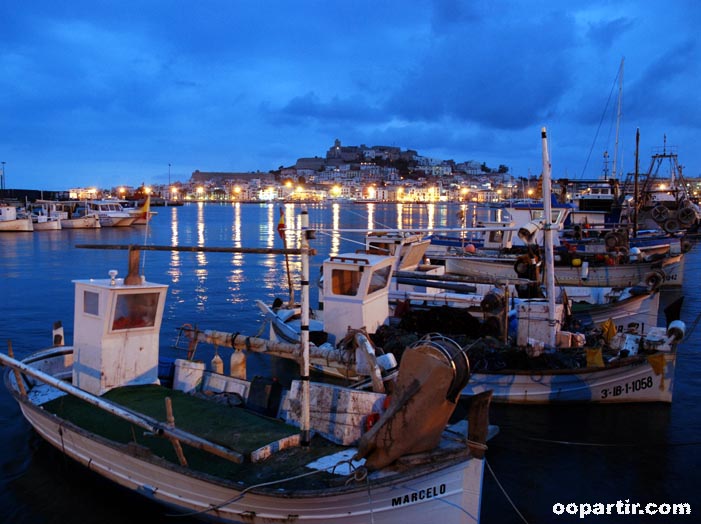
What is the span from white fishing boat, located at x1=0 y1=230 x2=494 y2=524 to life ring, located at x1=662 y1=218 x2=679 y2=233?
135 feet

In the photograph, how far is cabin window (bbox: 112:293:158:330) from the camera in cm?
954

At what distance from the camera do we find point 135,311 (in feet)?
31.9

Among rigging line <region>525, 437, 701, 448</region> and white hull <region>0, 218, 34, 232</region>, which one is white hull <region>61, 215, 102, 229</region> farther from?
rigging line <region>525, 437, 701, 448</region>

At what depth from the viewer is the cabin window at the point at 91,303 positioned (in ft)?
31.2

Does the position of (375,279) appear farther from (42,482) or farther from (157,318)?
(42,482)

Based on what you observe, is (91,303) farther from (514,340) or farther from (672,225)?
(672,225)

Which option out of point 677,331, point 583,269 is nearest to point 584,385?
point 677,331

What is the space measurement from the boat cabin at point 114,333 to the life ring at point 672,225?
42.3m

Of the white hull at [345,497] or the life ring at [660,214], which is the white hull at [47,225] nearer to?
the life ring at [660,214]

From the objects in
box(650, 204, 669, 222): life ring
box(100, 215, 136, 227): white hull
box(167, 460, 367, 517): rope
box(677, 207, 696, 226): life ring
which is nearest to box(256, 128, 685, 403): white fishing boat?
box(167, 460, 367, 517): rope

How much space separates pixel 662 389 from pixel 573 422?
2.09 meters

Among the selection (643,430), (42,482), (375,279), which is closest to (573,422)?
(643,430)

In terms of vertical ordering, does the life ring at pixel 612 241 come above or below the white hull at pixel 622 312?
above

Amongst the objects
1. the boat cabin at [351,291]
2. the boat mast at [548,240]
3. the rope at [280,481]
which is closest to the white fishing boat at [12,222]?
the boat cabin at [351,291]
